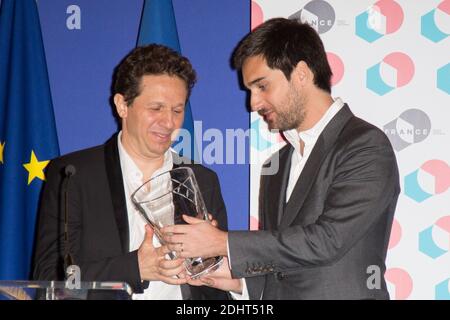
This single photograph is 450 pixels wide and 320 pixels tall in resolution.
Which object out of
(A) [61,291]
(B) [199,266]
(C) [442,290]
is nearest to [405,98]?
(C) [442,290]

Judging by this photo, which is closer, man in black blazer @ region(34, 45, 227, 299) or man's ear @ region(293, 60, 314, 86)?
man in black blazer @ region(34, 45, 227, 299)

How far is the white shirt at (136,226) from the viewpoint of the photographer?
247 cm

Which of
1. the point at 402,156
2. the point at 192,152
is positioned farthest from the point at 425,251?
the point at 192,152

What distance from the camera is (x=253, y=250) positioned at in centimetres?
220

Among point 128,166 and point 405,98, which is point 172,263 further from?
point 405,98

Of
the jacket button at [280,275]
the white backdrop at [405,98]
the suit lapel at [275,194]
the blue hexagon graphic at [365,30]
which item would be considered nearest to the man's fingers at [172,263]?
the jacket button at [280,275]

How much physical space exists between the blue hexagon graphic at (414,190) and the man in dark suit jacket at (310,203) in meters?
1.38

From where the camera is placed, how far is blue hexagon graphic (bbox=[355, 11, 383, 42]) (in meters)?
3.78

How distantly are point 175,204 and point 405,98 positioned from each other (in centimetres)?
220

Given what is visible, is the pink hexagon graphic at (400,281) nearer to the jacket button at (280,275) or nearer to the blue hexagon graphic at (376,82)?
the blue hexagon graphic at (376,82)

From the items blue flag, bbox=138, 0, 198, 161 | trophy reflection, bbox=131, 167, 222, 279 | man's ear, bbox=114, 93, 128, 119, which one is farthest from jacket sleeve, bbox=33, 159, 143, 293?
blue flag, bbox=138, 0, 198, 161

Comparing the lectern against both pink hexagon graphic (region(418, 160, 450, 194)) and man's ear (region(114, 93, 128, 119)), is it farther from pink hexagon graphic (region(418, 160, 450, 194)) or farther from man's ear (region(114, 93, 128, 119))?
pink hexagon graphic (region(418, 160, 450, 194))

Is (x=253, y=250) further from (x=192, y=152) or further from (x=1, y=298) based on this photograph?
(x=192, y=152)

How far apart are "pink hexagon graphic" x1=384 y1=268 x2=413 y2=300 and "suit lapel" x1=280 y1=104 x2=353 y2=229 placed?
64.3 inches
